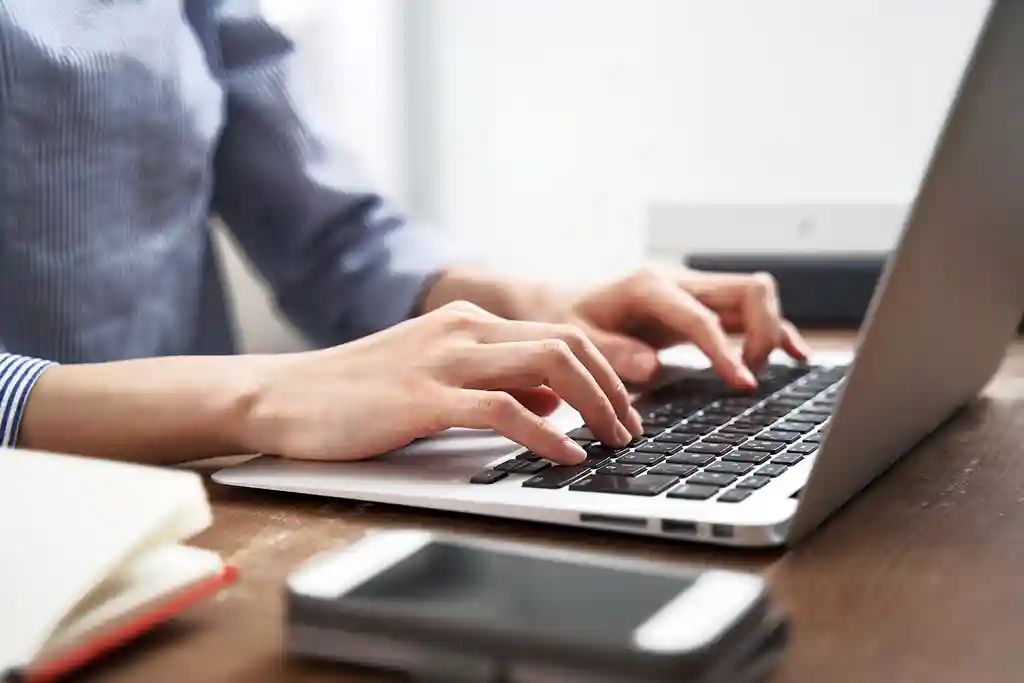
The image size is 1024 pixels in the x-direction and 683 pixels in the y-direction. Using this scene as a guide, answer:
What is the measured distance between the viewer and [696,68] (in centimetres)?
190

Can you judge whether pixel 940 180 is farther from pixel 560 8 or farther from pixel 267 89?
pixel 560 8

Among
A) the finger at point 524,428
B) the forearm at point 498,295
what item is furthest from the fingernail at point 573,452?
the forearm at point 498,295

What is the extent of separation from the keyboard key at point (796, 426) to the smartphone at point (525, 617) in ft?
0.99

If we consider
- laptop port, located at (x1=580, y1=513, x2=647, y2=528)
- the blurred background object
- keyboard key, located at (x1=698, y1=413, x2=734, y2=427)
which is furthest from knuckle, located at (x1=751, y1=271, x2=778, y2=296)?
the blurred background object

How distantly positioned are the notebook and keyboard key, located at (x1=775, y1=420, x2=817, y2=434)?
343mm

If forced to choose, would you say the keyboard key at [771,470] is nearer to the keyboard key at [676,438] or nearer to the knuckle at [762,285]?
the keyboard key at [676,438]

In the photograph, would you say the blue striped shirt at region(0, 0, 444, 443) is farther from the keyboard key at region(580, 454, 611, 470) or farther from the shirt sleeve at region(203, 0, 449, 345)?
the keyboard key at region(580, 454, 611, 470)

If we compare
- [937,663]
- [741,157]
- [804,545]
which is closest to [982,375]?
[804,545]

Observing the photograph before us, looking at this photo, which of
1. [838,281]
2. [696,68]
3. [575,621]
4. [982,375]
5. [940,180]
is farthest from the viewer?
[696,68]

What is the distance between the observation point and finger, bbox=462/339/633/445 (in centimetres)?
60

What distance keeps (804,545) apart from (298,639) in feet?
0.73

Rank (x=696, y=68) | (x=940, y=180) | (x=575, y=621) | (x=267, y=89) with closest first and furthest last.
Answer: (x=575, y=621), (x=940, y=180), (x=267, y=89), (x=696, y=68)

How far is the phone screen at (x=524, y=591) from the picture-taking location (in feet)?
1.12

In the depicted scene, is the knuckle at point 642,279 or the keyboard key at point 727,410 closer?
the keyboard key at point 727,410
